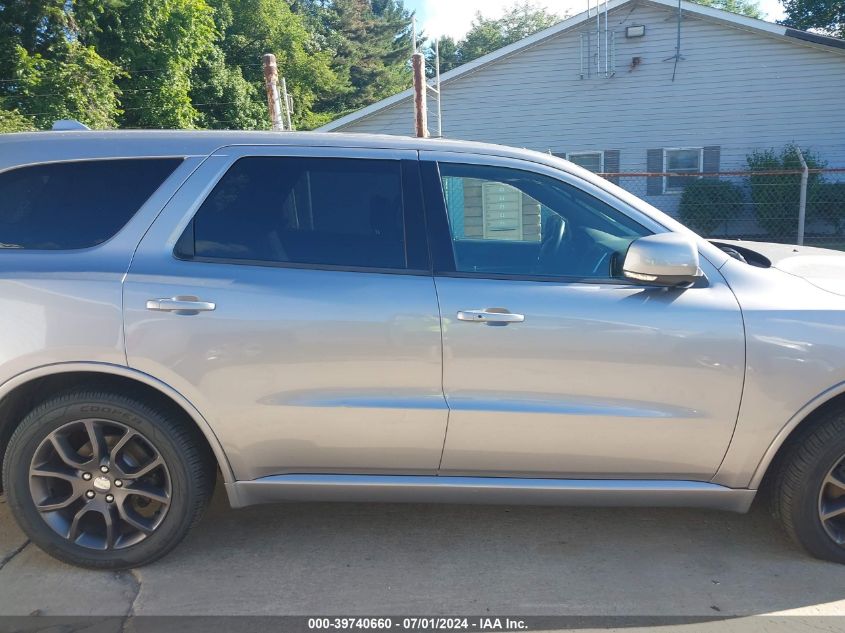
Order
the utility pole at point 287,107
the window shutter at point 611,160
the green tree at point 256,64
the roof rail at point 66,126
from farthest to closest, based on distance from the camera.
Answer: the green tree at point 256,64
the window shutter at point 611,160
the utility pole at point 287,107
the roof rail at point 66,126

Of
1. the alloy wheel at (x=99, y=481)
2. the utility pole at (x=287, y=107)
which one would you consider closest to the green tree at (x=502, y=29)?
the utility pole at (x=287, y=107)

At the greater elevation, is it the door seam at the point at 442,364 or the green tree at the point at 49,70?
the green tree at the point at 49,70

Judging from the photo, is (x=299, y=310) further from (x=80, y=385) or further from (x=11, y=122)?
(x=11, y=122)

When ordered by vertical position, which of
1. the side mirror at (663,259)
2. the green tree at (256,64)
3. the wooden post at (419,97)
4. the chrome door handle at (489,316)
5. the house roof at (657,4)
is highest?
the green tree at (256,64)

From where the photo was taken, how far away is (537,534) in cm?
328

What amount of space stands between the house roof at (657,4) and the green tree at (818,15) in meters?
15.4

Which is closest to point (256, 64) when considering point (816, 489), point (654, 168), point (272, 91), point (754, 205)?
point (654, 168)

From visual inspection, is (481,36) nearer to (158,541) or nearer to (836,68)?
(836,68)

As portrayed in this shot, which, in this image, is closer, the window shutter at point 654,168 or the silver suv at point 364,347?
the silver suv at point 364,347

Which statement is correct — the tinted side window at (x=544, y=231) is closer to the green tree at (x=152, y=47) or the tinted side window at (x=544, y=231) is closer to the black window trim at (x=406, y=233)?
the black window trim at (x=406, y=233)

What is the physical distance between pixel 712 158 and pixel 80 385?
1560cm

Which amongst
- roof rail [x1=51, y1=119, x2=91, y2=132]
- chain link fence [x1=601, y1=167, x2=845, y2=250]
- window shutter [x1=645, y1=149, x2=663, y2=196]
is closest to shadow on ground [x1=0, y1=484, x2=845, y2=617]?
roof rail [x1=51, y1=119, x2=91, y2=132]

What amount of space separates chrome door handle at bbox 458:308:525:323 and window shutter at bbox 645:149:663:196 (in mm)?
13869

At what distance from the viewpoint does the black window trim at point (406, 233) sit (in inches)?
111
